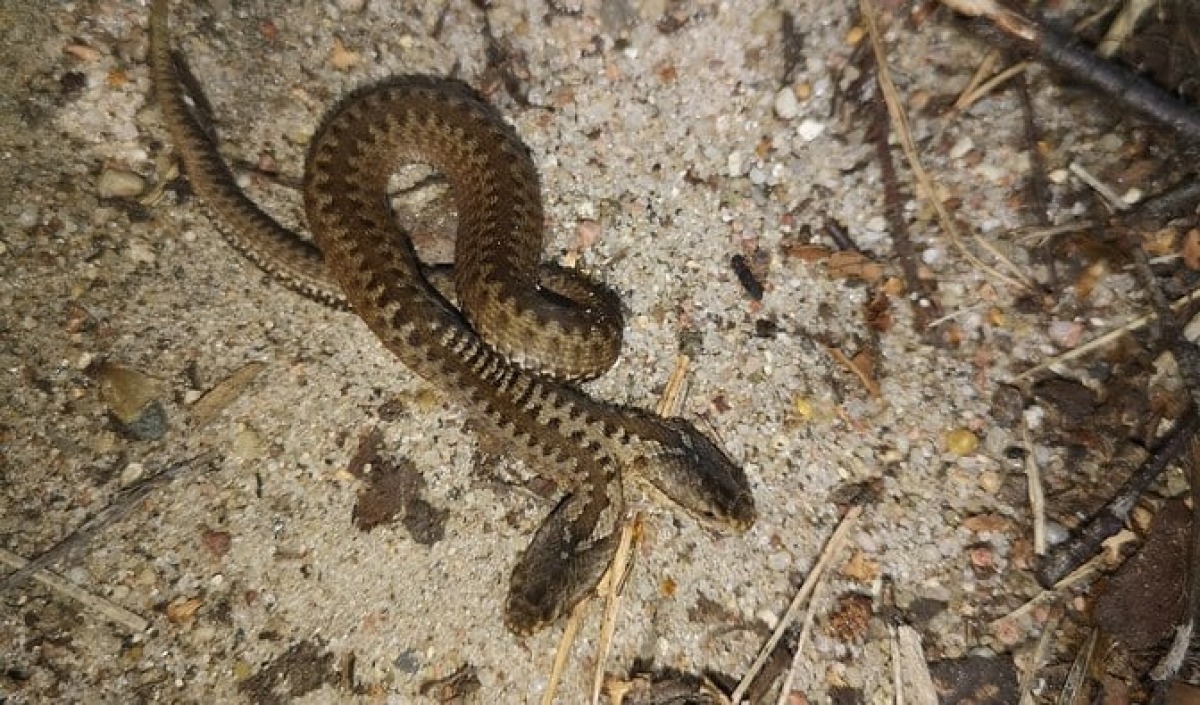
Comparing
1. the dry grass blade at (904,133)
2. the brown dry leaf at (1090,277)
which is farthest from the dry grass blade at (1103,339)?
the dry grass blade at (904,133)

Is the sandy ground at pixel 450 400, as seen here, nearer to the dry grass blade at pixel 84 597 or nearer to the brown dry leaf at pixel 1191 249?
the dry grass blade at pixel 84 597

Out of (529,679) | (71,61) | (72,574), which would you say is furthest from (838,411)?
(71,61)

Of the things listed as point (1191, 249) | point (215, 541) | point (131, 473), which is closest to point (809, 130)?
point (1191, 249)

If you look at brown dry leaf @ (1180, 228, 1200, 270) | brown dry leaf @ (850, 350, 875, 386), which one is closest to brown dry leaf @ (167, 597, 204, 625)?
brown dry leaf @ (850, 350, 875, 386)

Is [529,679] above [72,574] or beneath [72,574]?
Answer: above

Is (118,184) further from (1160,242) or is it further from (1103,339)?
(1160,242)

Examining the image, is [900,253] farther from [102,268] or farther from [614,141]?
[102,268]

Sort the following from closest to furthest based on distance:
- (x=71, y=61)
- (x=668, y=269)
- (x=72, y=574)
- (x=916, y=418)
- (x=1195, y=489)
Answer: (x=1195, y=489) → (x=72, y=574) → (x=916, y=418) → (x=71, y=61) → (x=668, y=269)

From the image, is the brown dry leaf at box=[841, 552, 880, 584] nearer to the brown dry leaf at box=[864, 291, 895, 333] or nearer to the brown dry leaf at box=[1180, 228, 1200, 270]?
the brown dry leaf at box=[864, 291, 895, 333]
